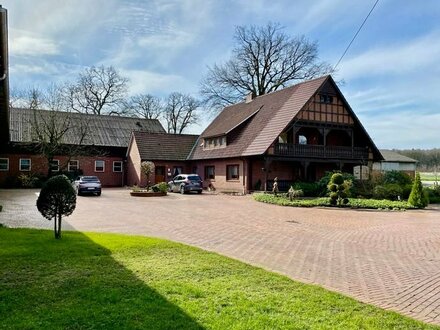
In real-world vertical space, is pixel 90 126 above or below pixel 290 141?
above

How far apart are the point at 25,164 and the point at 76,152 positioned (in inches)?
185

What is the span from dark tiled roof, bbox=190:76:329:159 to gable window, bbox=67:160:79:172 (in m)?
12.2

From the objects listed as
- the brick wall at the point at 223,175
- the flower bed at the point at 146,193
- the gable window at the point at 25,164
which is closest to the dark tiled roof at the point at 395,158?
the brick wall at the point at 223,175

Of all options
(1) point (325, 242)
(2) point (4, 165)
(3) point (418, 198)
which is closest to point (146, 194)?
(3) point (418, 198)

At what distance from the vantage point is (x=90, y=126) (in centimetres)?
4409

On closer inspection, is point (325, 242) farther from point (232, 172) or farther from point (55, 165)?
point (55, 165)

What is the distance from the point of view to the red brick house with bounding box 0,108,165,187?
124 ft

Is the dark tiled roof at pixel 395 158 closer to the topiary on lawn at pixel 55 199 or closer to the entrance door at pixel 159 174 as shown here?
the entrance door at pixel 159 174

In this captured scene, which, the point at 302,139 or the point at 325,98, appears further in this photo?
the point at 302,139

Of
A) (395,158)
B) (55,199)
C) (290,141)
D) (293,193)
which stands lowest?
(293,193)

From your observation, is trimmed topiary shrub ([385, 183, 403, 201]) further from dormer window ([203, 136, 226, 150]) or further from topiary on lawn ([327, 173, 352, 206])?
dormer window ([203, 136, 226, 150])

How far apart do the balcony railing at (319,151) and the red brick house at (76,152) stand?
19.9 metres

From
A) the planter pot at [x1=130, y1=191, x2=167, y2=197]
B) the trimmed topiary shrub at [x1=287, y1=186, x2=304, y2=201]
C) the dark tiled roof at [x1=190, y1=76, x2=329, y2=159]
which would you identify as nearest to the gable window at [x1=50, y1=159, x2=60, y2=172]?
the dark tiled roof at [x1=190, y1=76, x2=329, y2=159]

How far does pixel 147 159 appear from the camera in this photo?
37594 mm
